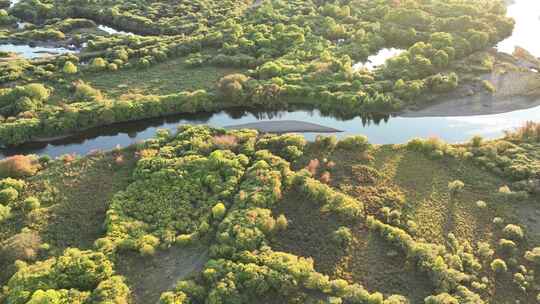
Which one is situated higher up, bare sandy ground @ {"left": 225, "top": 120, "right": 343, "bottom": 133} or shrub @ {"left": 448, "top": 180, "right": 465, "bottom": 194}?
bare sandy ground @ {"left": 225, "top": 120, "right": 343, "bottom": 133}

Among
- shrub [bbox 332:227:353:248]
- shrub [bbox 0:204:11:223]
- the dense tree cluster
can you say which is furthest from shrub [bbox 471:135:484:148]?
shrub [bbox 0:204:11:223]

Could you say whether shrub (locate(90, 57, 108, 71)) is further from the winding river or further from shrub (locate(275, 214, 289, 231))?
shrub (locate(275, 214, 289, 231))

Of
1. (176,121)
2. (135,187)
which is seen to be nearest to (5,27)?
(176,121)

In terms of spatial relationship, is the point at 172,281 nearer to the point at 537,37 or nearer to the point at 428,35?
the point at 428,35

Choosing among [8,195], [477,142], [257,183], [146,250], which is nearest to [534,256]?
[477,142]

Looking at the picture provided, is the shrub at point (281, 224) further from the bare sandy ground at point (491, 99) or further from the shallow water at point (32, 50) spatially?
the shallow water at point (32, 50)
